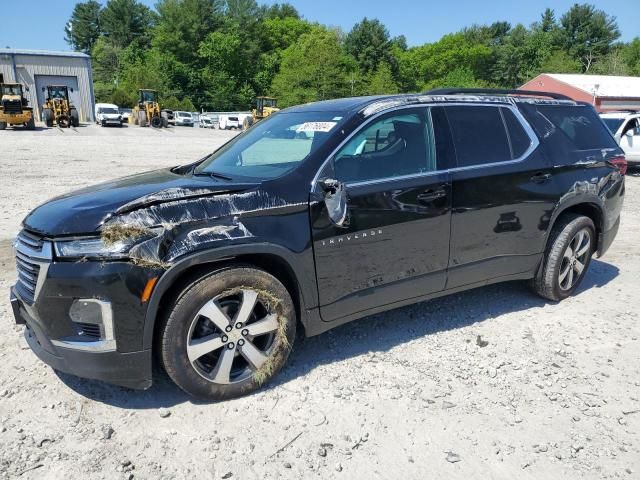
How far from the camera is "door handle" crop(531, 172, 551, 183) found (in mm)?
4168

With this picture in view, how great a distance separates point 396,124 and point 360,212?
0.81m

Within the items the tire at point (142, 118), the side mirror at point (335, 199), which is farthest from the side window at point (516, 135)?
the tire at point (142, 118)

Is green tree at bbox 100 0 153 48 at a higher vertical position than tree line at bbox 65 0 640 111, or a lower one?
higher

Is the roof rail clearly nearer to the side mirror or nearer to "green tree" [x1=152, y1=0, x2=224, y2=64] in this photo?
the side mirror

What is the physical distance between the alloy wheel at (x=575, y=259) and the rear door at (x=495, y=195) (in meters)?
0.41

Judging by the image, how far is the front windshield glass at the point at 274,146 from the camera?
3395 millimetres

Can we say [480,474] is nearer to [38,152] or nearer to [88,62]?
[38,152]

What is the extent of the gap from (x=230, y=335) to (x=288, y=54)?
79.4 meters

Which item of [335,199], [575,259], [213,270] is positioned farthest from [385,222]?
[575,259]

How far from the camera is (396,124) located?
3.66m

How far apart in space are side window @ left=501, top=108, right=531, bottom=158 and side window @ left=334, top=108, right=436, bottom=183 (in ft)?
2.93

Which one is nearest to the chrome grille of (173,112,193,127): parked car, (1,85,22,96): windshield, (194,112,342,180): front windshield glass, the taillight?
(194,112,342,180): front windshield glass

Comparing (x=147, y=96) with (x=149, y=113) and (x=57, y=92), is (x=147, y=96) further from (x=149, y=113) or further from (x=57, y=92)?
(x=57, y=92)

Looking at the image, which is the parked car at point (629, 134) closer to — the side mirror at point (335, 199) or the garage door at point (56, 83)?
the side mirror at point (335, 199)
